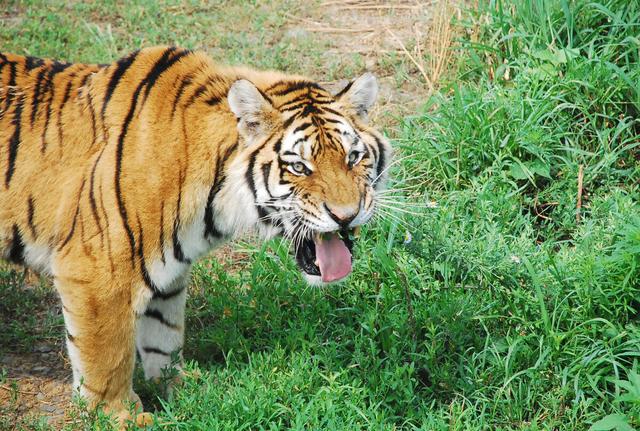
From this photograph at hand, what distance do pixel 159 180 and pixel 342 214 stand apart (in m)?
0.75

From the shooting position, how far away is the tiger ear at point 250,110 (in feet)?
11.5

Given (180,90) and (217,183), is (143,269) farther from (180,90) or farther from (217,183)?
(180,90)

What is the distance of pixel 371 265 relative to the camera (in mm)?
4578

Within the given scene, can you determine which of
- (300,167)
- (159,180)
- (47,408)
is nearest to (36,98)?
(159,180)

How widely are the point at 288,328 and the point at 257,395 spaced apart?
62cm

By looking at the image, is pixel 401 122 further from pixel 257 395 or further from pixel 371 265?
pixel 257 395

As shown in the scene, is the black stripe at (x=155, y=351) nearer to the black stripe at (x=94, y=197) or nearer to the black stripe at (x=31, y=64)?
the black stripe at (x=94, y=197)

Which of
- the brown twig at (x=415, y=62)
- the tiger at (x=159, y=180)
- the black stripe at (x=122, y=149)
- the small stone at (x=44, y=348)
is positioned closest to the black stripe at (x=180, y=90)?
the tiger at (x=159, y=180)

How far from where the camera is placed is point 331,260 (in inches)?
144

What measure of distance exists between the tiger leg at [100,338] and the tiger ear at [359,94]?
1152 mm

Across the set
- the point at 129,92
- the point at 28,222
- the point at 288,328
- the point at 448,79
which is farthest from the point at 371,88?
the point at 448,79

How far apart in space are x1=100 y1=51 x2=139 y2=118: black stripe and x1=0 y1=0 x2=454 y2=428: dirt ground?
1.27 metres

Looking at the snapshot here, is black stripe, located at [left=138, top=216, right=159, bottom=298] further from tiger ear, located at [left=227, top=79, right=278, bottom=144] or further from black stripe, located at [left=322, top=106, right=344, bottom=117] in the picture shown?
black stripe, located at [left=322, top=106, right=344, bottom=117]

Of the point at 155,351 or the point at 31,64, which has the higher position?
the point at 31,64
